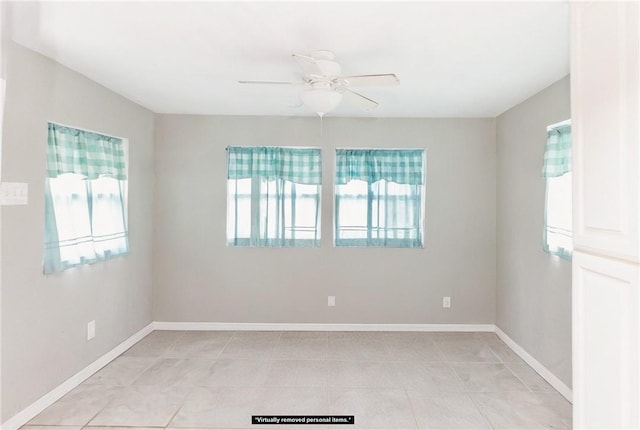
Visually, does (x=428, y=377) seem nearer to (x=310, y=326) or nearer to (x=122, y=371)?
(x=310, y=326)

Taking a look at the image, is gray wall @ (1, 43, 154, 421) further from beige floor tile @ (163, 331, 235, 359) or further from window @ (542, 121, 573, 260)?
window @ (542, 121, 573, 260)

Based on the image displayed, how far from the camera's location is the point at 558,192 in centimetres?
276

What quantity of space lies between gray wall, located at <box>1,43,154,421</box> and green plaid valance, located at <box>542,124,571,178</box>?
3.85 meters

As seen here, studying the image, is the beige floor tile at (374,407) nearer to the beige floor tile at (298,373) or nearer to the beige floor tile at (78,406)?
the beige floor tile at (298,373)

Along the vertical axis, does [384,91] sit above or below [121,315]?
above

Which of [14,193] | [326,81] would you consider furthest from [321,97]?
[14,193]

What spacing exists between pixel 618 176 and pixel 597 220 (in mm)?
210

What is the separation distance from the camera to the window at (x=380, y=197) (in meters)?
3.93

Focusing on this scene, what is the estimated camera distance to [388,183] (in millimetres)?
3936

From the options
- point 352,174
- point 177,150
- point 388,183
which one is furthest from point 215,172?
point 388,183

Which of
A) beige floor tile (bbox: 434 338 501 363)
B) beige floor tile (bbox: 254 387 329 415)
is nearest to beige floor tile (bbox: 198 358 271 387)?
beige floor tile (bbox: 254 387 329 415)

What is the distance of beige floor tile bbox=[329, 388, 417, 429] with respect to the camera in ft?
A: 7.34

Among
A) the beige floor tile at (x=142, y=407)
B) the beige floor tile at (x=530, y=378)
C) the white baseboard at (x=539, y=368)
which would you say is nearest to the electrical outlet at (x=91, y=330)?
the beige floor tile at (x=142, y=407)

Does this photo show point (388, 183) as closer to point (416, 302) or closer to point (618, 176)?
point (416, 302)
